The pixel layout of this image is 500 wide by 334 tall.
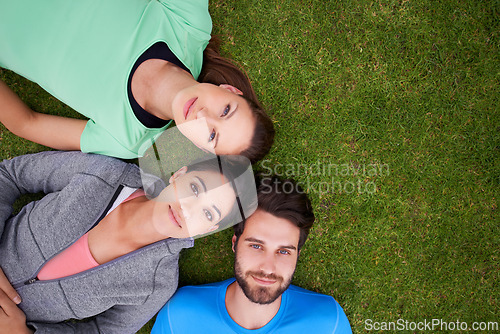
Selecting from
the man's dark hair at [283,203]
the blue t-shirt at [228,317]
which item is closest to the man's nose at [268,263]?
the man's dark hair at [283,203]

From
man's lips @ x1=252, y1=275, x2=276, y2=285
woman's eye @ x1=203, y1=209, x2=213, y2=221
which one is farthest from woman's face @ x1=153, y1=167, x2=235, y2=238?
man's lips @ x1=252, y1=275, x2=276, y2=285

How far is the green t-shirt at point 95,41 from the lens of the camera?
2225 millimetres

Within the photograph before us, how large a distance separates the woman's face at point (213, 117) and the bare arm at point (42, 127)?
1.30 metres

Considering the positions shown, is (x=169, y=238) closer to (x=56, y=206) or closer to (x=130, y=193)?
(x=130, y=193)

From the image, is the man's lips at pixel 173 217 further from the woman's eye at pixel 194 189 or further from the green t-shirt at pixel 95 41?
the green t-shirt at pixel 95 41

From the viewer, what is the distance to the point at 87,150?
2.75m

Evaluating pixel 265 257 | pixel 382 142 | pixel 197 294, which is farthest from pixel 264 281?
pixel 382 142

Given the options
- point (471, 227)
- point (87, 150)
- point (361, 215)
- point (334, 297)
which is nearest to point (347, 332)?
point (334, 297)

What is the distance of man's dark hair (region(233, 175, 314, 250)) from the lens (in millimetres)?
2844

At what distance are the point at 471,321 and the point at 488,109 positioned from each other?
7.24 ft

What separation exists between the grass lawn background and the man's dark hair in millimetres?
347

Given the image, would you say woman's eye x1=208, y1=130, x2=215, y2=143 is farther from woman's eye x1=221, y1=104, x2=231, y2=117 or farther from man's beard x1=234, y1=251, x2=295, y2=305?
man's beard x1=234, y1=251, x2=295, y2=305

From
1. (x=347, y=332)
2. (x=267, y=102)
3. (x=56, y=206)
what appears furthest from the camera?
A: (x=267, y=102)

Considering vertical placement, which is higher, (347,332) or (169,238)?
(169,238)
